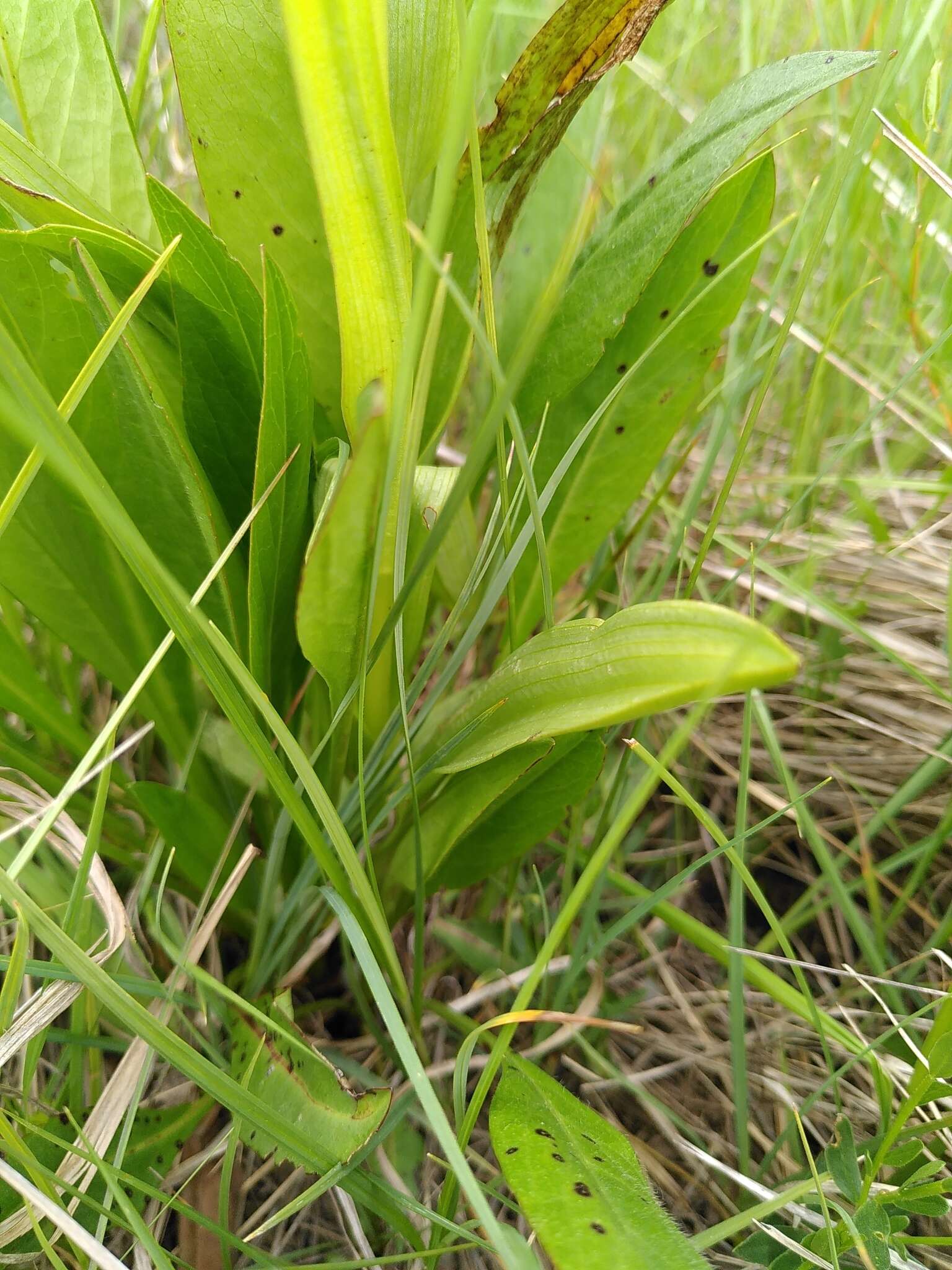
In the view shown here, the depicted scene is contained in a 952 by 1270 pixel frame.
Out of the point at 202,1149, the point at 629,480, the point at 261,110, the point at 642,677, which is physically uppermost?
the point at 261,110

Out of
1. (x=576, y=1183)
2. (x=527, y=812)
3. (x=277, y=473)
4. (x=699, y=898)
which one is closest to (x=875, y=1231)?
(x=576, y=1183)

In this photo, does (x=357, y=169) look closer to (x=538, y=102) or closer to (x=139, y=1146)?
(x=538, y=102)

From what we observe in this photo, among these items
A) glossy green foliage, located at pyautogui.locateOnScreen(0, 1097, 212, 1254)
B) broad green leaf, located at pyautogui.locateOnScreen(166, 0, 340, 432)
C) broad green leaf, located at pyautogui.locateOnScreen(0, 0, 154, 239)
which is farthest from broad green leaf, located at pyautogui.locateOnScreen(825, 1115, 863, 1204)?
broad green leaf, located at pyautogui.locateOnScreen(0, 0, 154, 239)

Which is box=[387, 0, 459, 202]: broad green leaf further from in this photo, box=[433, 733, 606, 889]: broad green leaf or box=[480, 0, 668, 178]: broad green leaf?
box=[433, 733, 606, 889]: broad green leaf

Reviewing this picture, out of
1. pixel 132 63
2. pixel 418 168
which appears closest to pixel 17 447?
pixel 418 168

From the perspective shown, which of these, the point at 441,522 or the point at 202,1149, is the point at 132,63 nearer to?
the point at 441,522
